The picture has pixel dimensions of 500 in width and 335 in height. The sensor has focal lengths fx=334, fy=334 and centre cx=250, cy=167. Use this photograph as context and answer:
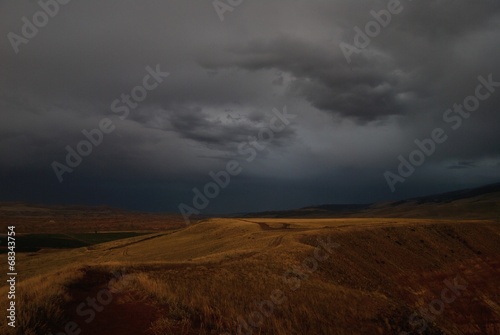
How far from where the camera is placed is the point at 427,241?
160ft

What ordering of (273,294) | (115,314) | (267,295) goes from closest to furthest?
(115,314)
(267,295)
(273,294)

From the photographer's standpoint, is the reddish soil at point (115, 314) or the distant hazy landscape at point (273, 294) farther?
the distant hazy landscape at point (273, 294)

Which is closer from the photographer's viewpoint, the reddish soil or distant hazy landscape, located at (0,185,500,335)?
the reddish soil

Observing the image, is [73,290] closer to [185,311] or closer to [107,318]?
[107,318]

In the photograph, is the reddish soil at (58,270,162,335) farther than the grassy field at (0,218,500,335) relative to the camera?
No

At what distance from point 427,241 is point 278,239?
1006 inches

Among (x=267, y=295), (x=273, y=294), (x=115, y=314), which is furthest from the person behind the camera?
(x=273, y=294)

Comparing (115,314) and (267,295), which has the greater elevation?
(115,314)

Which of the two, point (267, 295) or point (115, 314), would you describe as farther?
point (267, 295)

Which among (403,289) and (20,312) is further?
(403,289)

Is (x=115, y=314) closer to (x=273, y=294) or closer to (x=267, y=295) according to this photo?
(x=267, y=295)

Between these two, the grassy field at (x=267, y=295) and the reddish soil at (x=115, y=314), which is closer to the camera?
the reddish soil at (x=115, y=314)

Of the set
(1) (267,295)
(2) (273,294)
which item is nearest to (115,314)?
(1) (267,295)

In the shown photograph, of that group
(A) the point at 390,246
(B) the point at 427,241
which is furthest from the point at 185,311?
(B) the point at 427,241
